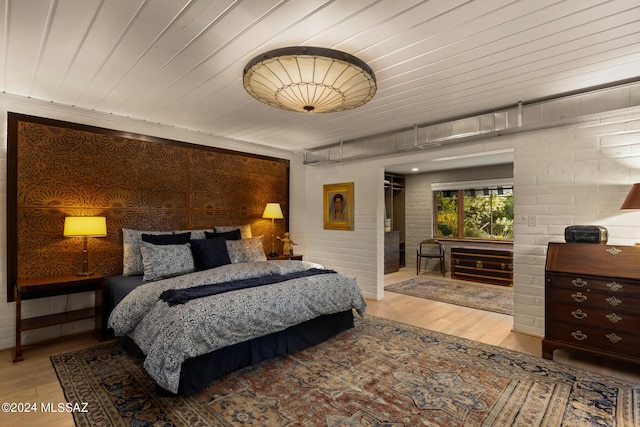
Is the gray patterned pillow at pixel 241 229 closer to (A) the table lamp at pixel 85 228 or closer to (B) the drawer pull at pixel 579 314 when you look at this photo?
(A) the table lamp at pixel 85 228

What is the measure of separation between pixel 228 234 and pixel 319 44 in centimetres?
287

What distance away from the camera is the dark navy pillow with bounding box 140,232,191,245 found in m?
3.65

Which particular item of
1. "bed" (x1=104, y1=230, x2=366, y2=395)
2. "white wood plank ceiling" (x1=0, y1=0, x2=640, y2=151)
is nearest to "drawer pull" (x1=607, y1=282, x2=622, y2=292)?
"white wood plank ceiling" (x1=0, y1=0, x2=640, y2=151)

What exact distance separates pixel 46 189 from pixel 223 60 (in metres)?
2.43

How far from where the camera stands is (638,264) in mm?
2545

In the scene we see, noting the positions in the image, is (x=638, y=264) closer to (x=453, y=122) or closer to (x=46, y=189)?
(x=453, y=122)

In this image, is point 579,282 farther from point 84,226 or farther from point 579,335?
point 84,226

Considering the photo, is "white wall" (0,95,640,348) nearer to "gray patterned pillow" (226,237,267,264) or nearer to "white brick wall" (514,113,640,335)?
"white brick wall" (514,113,640,335)

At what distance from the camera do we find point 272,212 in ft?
16.6

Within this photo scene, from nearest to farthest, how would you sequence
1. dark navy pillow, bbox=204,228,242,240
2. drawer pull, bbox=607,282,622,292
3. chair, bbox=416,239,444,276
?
drawer pull, bbox=607,282,622,292
dark navy pillow, bbox=204,228,242,240
chair, bbox=416,239,444,276

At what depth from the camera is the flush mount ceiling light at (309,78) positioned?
2027 mm

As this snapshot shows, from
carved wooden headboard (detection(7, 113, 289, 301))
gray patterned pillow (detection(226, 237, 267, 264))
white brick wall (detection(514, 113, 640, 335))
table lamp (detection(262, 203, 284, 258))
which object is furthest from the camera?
table lamp (detection(262, 203, 284, 258))

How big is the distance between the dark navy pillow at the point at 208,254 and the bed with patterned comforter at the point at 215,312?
1.52 feet

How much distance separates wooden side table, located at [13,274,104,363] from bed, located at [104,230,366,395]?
0.58ft
